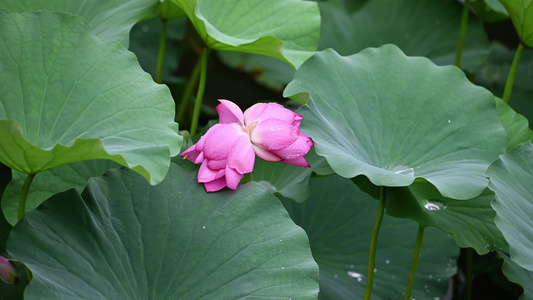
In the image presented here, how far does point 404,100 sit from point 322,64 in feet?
0.63

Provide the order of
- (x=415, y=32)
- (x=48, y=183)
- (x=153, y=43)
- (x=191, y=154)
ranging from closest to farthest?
(x=191, y=154), (x=48, y=183), (x=415, y=32), (x=153, y=43)

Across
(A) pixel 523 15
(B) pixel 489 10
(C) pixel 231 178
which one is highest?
(A) pixel 523 15

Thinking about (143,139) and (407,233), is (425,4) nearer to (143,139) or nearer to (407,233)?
(407,233)

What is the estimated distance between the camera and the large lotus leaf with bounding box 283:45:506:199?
1.18 metres

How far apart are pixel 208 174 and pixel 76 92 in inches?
11.1

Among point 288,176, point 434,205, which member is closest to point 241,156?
point 288,176

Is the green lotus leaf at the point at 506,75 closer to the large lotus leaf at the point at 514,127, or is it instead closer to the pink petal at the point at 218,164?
the large lotus leaf at the point at 514,127

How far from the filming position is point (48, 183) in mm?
1272

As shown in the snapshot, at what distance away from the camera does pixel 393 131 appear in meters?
1.25

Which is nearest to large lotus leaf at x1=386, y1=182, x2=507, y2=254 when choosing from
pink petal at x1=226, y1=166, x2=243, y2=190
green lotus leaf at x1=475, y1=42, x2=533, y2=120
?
pink petal at x1=226, y1=166, x2=243, y2=190

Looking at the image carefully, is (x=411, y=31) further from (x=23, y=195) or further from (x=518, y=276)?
(x=23, y=195)

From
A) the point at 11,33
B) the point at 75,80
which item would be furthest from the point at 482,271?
the point at 11,33

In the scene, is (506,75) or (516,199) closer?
(516,199)

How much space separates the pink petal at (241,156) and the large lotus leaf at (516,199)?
42 centimetres
